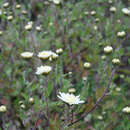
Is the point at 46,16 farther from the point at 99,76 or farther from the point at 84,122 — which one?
the point at 84,122

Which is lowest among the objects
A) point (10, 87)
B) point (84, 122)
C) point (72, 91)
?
point (84, 122)

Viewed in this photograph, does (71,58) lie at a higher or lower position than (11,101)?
higher

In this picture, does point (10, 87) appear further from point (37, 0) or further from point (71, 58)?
point (37, 0)

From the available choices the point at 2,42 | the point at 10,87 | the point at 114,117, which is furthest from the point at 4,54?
the point at 114,117

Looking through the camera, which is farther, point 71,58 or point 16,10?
point 16,10

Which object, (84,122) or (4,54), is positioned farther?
(4,54)

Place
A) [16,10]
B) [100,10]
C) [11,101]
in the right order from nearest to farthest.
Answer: [11,101] < [16,10] < [100,10]

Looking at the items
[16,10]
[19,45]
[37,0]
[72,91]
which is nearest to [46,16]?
[16,10]

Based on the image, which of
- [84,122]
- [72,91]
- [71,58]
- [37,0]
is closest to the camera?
[72,91]

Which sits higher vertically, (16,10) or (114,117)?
(16,10)
